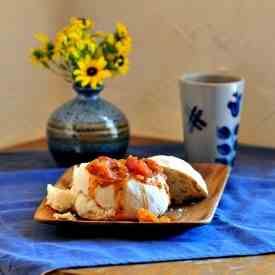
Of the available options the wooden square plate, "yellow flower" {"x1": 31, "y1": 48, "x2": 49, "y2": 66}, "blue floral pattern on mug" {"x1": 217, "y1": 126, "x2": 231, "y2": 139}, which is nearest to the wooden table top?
the wooden square plate

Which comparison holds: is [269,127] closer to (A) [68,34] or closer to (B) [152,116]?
(B) [152,116]

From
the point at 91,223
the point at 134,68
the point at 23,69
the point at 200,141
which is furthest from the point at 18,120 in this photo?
the point at 91,223

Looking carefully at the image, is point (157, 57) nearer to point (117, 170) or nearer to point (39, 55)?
point (39, 55)

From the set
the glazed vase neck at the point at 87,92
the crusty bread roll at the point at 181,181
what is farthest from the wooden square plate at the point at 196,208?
the glazed vase neck at the point at 87,92

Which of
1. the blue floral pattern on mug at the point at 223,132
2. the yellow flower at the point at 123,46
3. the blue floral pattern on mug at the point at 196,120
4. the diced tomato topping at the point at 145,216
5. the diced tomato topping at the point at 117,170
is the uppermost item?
the yellow flower at the point at 123,46

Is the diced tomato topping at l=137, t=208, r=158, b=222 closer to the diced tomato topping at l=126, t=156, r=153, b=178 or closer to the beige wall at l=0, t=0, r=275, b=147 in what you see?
the diced tomato topping at l=126, t=156, r=153, b=178

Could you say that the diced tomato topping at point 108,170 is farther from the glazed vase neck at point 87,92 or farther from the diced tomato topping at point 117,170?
the glazed vase neck at point 87,92
